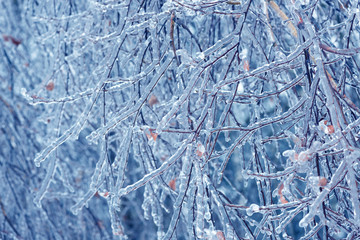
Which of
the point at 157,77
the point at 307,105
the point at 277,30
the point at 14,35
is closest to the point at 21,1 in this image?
the point at 14,35

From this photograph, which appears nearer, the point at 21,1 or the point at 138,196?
the point at 21,1

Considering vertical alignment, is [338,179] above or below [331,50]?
below

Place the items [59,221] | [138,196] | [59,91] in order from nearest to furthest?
1. [59,91]
2. [59,221]
3. [138,196]

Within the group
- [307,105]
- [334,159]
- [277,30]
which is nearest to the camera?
[307,105]

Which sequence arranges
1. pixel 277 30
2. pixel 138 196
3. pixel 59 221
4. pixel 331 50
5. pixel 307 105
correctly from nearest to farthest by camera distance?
pixel 331 50 → pixel 307 105 → pixel 277 30 → pixel 59 221 → pixel 138 196

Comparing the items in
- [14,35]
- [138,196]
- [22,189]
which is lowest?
[138,196]

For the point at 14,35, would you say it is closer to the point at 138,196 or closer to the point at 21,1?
the point at 21,1

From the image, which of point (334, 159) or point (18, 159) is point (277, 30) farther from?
point (18, 159)

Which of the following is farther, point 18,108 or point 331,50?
point 18,108

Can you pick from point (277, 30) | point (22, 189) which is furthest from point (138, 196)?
point (277, 30)
